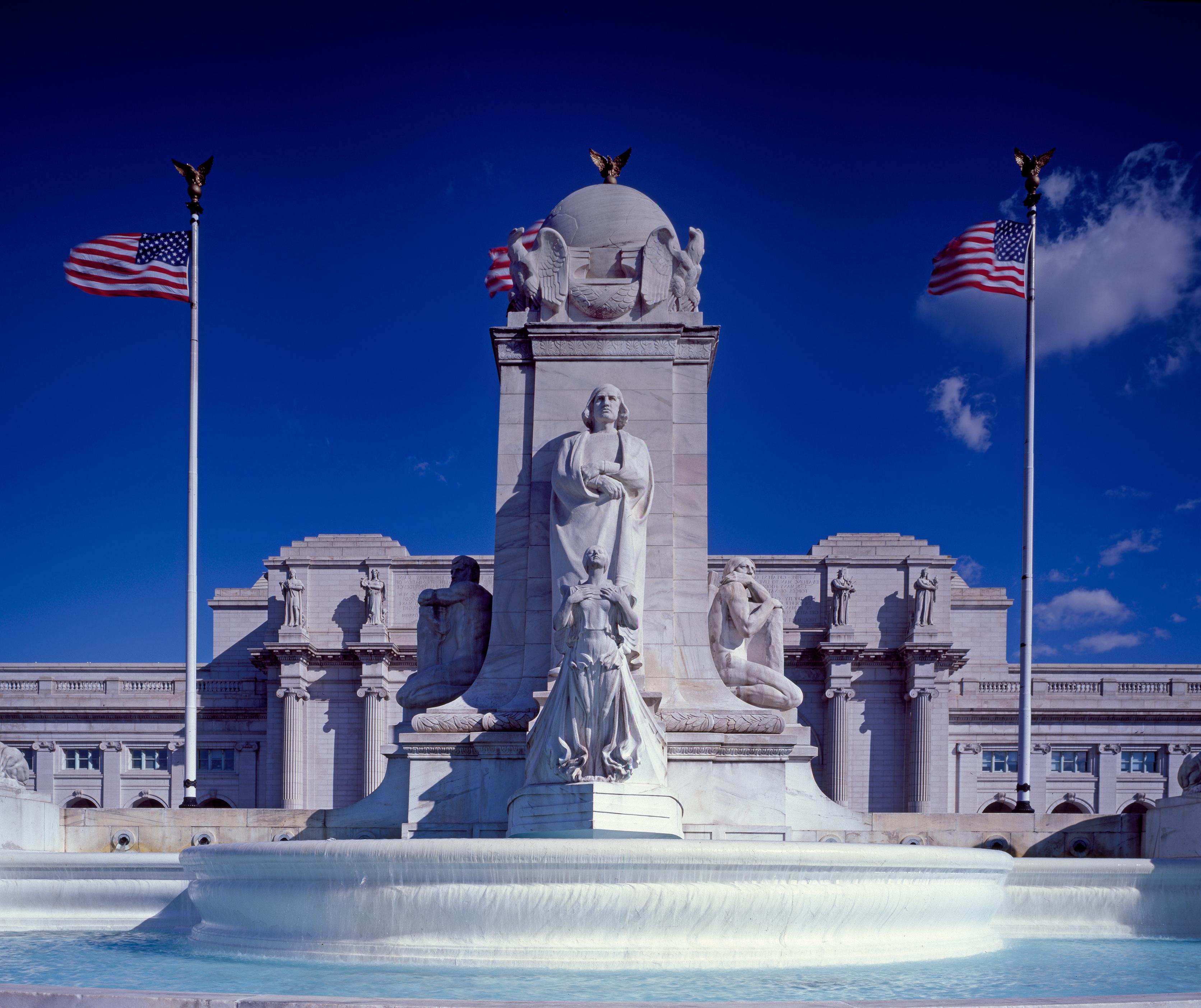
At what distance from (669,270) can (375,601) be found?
54.5m

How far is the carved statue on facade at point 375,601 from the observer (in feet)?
222

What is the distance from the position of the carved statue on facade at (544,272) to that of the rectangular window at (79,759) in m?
59.5

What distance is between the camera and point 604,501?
1434cm

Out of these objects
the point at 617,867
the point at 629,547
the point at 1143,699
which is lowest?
the point at 1143,699

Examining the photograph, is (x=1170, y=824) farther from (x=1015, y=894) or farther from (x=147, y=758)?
(x=147, y=758)

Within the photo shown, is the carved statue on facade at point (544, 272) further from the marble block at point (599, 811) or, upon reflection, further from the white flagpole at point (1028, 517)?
the white flagpole at point (1028, 517)

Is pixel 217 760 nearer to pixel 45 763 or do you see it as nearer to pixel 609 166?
pixel 45 763

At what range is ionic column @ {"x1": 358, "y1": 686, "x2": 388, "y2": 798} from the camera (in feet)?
217

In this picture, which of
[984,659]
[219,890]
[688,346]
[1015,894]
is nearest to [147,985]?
[219,890]

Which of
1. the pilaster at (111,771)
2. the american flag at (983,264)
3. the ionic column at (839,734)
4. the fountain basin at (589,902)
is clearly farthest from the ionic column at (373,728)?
the fountain basin at (589,902)

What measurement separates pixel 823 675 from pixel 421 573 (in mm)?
22134

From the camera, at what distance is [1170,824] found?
14781 millimetres

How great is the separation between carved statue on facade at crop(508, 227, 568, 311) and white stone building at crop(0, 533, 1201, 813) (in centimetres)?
4881

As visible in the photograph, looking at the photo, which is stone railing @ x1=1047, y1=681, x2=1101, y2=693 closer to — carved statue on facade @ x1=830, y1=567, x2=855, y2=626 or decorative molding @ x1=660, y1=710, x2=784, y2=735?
carved statue on facade @ x1=830, y1=567, x2=855, y2=626
